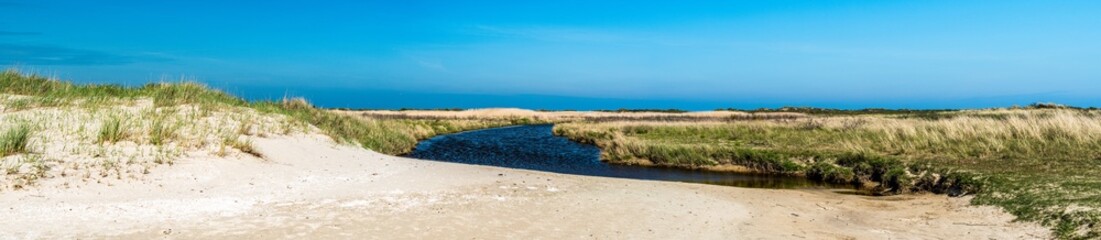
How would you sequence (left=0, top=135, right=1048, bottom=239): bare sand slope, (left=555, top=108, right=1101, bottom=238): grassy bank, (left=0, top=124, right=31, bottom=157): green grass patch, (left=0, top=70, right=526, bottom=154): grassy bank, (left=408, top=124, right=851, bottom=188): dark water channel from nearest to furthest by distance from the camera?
(left=0, top=135, right=1048, bottom=239): bare sand slope → (left=0, top=124, right=31, bottom=157): green grass patch → (left=555, top=108, right=1101, bottom=238): grassy bank → (left=0, top=70, right=526, bottom=154): grassy bank → (left=408, top=124, right=851, bottom=188): dark water channel

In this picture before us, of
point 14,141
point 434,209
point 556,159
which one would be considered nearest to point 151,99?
point 14,141

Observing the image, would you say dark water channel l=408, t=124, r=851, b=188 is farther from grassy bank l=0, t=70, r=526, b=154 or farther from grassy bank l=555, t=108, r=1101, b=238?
grassy bank l=0, t=70, r=526, b=154

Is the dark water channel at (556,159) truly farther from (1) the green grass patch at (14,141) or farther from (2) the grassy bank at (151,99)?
(1) the green grass patch at (14,141)

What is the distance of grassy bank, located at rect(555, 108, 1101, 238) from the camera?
446 inches

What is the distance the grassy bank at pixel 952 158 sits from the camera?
446 inches

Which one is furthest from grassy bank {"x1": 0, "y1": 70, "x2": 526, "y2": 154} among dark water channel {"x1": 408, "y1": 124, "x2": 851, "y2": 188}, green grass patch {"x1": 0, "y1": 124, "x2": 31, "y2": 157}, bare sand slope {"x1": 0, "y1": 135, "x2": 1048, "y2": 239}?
bare sand slope {"x1": 0, "y1": 135, "x2": 1048, "y2": 239}

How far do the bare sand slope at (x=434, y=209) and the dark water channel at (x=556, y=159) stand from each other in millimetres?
4932

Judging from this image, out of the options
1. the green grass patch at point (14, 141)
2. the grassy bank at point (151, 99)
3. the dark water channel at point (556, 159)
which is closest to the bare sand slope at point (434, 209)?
the green grass patch at point (14, 141)

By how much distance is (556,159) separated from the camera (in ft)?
86.7

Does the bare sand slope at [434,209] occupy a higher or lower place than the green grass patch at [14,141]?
lower

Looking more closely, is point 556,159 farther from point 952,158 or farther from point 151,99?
point 151,99

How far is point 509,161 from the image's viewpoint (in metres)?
25.4

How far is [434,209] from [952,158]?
15634 millimetres

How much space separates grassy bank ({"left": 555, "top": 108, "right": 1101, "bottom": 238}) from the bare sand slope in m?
0.75
